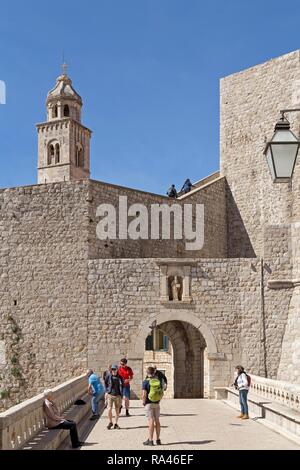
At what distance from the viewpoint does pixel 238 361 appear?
67.4 feet

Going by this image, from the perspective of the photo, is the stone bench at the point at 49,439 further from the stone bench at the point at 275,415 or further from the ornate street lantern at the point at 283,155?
the ornate street lantern at the point at 283,155

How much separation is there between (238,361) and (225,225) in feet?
23.0

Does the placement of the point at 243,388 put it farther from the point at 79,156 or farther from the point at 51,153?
the point at 79,156

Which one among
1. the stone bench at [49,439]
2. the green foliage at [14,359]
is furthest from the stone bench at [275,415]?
the green foliage at [14,359]

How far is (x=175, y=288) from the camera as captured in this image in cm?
2084

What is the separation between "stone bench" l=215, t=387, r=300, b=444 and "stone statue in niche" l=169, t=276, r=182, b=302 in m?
4.04

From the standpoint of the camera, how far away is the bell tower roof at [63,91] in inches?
1850

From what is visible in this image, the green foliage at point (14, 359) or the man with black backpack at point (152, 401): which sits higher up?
A: the man with black backpack at point (152, 401)

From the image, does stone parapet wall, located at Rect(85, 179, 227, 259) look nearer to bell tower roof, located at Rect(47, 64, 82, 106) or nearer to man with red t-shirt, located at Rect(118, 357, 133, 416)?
man with red t-shirt, located at Rect(118, 357, 133, 416)

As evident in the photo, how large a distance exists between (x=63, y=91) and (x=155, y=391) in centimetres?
3920

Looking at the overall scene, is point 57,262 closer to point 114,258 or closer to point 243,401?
point 114,258

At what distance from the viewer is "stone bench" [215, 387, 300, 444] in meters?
11.6
